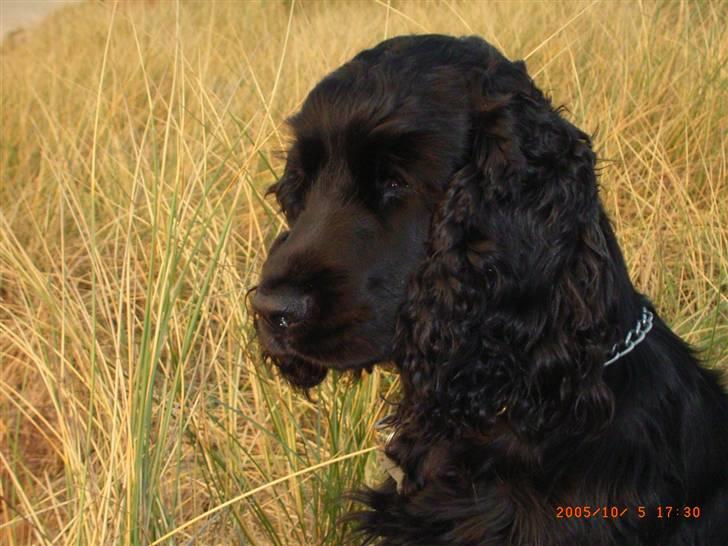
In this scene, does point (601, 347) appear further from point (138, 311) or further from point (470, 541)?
point (138, 311)

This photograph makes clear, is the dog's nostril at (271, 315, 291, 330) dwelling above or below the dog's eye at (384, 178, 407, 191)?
below

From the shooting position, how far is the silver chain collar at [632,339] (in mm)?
2039

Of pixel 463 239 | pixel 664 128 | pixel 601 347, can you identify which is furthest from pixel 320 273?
pixel 664 128

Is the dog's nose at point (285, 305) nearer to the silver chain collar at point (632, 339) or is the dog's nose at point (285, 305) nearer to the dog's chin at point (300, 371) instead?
the dog's chin at point (300, 371)

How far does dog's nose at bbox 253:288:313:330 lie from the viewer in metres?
2.00

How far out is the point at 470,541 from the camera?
1.99m

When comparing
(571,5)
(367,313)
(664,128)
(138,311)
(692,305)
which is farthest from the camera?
(571,5)

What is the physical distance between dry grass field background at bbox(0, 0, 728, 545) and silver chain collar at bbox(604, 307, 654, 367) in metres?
0.78

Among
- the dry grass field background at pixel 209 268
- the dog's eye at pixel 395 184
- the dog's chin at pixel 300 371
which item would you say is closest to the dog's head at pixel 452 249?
the dog's eye at pixel 395 184

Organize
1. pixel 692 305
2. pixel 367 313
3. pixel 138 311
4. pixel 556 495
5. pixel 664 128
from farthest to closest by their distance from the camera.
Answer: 1. pixel 664 128
2. pixel 138 311
3. pixel 692 305
4. pixel 367 313
5. pixel 556 495

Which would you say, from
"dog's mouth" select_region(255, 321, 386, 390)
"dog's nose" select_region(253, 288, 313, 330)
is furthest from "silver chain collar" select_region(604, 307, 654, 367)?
"dog's nose" select_region(253, 288, 313, 330)

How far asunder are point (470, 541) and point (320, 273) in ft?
2.17
